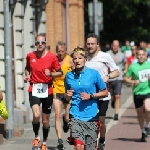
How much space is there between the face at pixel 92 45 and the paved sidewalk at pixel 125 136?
2.55m

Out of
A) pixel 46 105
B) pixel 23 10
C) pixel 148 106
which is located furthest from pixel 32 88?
pixel 23 10

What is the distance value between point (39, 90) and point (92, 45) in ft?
6.14

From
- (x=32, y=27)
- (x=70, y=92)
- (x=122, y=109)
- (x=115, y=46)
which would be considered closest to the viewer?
(x=70, y=92)

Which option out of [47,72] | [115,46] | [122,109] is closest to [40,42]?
[47,72]

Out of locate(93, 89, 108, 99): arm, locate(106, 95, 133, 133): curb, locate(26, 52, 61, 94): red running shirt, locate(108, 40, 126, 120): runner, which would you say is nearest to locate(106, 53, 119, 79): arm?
locate(26, 52, 61, 94): red running shirt

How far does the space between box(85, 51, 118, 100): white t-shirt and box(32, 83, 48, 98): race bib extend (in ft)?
4.28

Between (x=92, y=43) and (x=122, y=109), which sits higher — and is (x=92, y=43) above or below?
above

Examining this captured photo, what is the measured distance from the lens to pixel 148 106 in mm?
15844

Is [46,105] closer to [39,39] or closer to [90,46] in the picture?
[39,39]

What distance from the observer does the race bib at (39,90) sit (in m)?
14.2

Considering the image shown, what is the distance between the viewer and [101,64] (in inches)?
523

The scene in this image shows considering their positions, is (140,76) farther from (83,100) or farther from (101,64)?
(83,100)

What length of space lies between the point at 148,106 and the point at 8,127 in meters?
2.70

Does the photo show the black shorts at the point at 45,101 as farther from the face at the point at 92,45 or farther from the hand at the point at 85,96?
the hand at the point at 85,96
